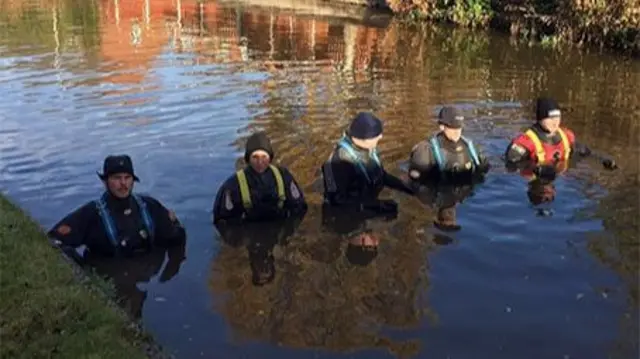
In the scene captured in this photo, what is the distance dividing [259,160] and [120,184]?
155 cm

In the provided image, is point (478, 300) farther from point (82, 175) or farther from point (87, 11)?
point (87, 11)

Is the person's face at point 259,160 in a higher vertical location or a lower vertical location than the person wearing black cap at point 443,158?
higher

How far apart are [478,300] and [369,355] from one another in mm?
1396

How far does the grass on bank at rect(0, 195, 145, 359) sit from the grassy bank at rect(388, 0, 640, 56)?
62.8 ft

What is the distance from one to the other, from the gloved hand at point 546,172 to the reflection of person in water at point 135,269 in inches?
191

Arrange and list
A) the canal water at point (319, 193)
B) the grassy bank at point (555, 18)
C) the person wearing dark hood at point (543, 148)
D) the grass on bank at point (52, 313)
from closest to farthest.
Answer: the grass on bank at point (52, 313) < the canal water at point (319, 193) < the person wearing dark hood at point (543, 148) < the grassy bank at point (555, 18)

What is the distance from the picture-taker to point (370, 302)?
251 inches

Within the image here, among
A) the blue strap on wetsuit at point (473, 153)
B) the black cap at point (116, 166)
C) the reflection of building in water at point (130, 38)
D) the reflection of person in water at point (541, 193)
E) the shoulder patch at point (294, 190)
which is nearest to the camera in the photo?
the black cap at point (116, 166)

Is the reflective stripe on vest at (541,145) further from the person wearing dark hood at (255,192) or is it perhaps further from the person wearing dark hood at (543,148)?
the person wearing dark hood at (255,192)

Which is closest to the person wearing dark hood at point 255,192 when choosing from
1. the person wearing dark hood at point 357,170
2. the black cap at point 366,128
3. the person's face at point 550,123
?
the person wearing dark hood at point 357,170

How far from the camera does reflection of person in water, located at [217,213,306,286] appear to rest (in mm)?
7504

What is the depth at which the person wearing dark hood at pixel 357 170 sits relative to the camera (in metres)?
8.49

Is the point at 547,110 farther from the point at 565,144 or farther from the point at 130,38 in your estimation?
the point at 130,38

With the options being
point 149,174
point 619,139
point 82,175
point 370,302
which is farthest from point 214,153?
point 619,139
